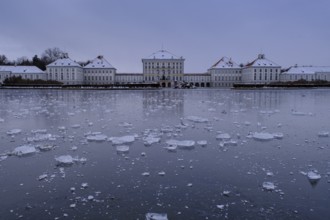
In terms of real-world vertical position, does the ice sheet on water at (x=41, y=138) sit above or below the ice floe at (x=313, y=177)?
above

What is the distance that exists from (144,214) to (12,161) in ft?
13.4

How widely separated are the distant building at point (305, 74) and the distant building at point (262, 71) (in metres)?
3.61

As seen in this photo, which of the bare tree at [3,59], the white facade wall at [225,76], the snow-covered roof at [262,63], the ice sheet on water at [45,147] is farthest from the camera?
the bare tree at [3,59]

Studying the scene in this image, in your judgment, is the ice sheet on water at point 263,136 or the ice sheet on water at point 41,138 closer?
the ice sheet on water at point 41,138

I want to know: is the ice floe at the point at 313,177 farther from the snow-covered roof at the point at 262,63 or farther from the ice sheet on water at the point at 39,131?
the snow-covered roof at the point at 262,63

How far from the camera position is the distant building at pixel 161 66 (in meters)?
112

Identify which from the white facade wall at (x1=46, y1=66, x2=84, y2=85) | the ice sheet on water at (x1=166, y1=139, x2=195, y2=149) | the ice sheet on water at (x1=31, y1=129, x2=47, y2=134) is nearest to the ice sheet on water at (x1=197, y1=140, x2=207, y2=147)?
the ice sheet on water at (x1=166, y1=139, x2=195, y2=149)

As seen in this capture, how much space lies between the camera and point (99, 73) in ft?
359

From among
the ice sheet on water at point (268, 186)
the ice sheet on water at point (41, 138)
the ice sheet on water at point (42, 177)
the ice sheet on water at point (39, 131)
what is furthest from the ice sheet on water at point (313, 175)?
the ice sheet on water at point (39, 131)

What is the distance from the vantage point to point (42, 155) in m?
7.70

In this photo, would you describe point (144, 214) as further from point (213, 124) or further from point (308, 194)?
point (213, 124)

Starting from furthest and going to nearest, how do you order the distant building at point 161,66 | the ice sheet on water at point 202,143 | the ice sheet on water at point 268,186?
the distant building at point 161,66, the ice sheet on water at point 202,143, the ice sheet on water at point 268,186

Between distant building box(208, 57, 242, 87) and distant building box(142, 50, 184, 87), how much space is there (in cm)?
1243

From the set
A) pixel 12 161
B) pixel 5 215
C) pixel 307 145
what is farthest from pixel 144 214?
pixel 307 145
